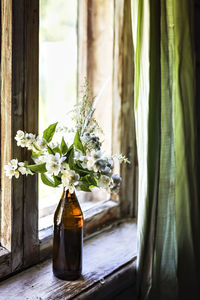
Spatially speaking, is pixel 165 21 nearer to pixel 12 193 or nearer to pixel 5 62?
pixel 5 62

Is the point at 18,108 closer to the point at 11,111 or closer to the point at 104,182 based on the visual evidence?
the point at 11,111

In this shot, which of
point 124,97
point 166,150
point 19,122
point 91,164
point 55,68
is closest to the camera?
point 91,164

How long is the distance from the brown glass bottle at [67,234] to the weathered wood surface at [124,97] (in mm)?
505

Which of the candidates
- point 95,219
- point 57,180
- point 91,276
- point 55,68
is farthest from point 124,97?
point 91,276

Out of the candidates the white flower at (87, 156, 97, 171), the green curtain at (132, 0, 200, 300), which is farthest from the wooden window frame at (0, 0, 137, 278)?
the green curtain at (132, 0, 200, 300)

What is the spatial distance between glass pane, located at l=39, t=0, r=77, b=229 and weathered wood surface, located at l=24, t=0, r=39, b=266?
0.15 meters

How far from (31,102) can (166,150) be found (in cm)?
48

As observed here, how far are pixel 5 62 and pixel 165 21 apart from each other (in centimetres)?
54

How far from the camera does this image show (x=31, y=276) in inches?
49.5

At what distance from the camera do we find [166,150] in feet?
4.54

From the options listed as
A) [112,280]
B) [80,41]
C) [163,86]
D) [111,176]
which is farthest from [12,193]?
[80,41]

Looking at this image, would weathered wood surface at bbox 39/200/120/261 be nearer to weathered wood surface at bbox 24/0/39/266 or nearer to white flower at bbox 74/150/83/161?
weathered wood surface at bbox 24/0/39/266

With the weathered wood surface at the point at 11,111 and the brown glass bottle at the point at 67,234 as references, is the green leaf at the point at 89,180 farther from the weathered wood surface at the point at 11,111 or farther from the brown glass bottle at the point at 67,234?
the weathered wood surface at the point at 11,111

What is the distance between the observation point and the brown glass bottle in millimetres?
1197
